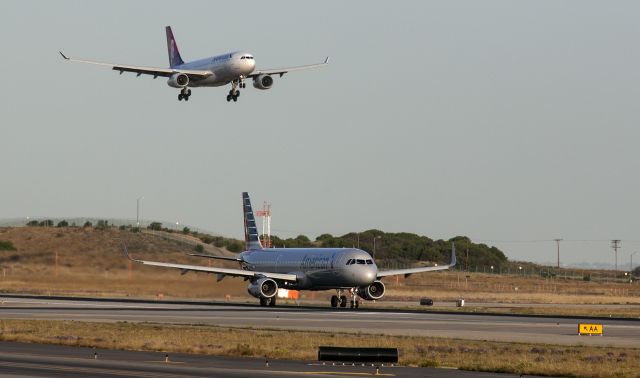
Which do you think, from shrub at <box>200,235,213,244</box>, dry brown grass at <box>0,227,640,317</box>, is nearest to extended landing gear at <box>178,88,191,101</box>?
dry brown grass at <box>0,227,640,317</box>

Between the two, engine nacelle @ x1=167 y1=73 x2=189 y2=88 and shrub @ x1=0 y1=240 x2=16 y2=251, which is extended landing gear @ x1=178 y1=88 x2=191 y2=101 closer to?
engine nacelle @ x1=167 y1=73 x2=189 y2=88

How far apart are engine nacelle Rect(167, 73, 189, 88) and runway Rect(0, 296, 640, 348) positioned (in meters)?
13.5

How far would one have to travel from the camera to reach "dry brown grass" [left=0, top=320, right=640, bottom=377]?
1460 inches

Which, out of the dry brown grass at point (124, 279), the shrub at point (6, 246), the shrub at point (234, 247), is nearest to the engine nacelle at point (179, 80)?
the dry brown grass at point (124, 279)

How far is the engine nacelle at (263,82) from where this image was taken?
77.6 m

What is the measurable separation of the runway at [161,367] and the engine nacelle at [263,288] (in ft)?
140

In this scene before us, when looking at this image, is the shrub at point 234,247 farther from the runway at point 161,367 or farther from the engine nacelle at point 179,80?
the runway at point 161,367

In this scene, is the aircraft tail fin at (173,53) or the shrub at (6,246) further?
the shrub at (6,246)

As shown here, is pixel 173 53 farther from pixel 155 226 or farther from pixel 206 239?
pixel 155 226

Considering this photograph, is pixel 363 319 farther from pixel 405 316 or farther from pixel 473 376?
pixel 473 376

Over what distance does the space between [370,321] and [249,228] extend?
38.6 metres

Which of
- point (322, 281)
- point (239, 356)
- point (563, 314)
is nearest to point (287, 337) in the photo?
point (239, 356)

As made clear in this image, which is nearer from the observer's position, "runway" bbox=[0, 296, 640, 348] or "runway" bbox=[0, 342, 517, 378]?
"runway" bbox=[0, 342, 517, 378]

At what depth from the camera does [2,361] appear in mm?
35062
